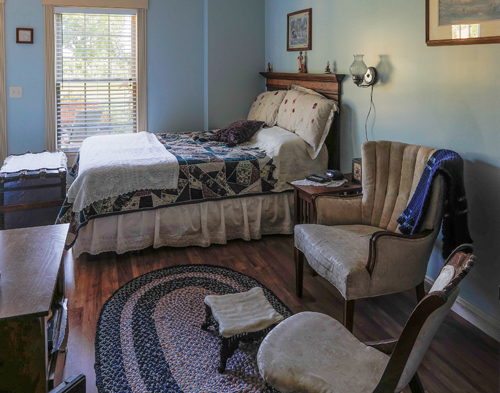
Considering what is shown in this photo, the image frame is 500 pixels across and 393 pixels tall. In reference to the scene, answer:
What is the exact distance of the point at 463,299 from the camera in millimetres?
2641

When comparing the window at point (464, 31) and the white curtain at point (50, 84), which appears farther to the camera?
the white curtain at point (50, 84)

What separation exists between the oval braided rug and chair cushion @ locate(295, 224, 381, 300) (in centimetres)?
43

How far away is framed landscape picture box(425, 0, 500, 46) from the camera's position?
2.33 meters

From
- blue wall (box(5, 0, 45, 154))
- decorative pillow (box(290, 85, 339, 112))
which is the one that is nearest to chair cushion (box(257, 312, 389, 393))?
decorative pillow (box(290, 85, 339, 112))

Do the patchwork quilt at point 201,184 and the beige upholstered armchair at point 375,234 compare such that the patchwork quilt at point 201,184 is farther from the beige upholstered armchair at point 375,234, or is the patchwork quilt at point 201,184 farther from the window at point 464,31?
the window at point 464,31

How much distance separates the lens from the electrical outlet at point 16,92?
4988mm

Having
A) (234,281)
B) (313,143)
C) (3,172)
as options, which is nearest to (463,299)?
(234,281)

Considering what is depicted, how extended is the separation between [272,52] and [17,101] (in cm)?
300

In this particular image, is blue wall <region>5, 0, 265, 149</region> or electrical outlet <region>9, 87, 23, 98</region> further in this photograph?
blue wall <region>5, 0, 265, 149</region>

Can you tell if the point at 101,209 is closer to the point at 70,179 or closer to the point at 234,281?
the point at 234,281

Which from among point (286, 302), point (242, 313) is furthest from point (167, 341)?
point (286, 302)

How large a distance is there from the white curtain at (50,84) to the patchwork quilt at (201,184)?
143 centimetres

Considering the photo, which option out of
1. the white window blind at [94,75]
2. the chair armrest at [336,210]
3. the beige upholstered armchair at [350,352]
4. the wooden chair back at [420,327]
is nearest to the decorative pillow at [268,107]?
the white window blind at [94,75]

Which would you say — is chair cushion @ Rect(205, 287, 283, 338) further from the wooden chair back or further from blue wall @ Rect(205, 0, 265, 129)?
blue wall @ Rect(205, 0, 265, 129)
